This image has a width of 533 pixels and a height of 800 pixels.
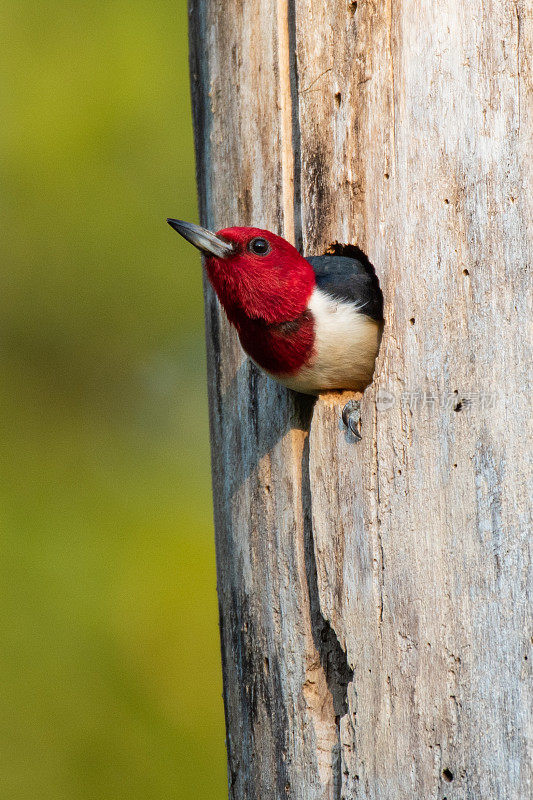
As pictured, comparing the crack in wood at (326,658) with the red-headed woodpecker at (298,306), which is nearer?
the crack in wood at (326,658)

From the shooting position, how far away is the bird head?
3021mm

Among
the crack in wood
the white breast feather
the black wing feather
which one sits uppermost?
the black wing feather

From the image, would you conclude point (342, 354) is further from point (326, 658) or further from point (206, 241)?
point (326, 658)

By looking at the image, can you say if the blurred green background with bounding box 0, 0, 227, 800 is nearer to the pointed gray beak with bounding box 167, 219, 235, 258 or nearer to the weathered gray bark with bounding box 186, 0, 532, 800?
the weathered gray bark with bounding box 186, 0, 532, 800

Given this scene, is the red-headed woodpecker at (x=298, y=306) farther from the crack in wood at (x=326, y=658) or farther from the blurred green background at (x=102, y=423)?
Result: the blurred green background at (x=102, y=423)

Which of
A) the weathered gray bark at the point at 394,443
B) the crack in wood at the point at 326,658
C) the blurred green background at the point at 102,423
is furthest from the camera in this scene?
the blurred green background at the point at 102,423

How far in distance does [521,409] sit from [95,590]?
152 inches

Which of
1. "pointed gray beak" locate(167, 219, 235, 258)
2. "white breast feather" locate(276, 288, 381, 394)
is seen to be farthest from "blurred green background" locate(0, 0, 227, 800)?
"pointed gray beak" locate(167, 219, 235, 258)

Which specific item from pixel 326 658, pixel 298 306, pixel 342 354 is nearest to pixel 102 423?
pixel 298 306

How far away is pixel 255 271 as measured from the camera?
3055 millimetres

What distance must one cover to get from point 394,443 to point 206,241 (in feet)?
2.84

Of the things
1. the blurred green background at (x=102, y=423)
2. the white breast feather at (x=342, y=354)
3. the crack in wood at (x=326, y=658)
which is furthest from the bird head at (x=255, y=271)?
the blurred green background at (x=102, y=423)

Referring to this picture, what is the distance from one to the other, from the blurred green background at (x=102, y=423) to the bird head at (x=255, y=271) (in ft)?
9.93

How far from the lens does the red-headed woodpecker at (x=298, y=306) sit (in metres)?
3.01
